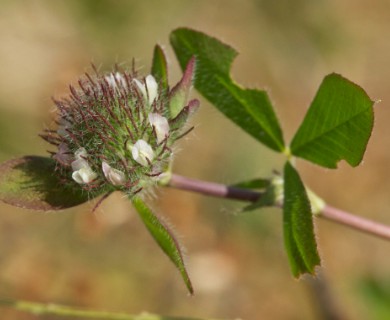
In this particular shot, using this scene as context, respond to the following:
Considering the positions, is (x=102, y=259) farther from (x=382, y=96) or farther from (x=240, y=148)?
(x=382, y=96)

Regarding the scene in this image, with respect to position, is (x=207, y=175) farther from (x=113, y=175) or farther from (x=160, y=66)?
(x=113, y=175)

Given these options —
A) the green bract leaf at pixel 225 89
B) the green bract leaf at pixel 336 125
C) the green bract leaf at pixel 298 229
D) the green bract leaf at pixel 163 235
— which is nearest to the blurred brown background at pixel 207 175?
the green bract leaf at pixel 225 89

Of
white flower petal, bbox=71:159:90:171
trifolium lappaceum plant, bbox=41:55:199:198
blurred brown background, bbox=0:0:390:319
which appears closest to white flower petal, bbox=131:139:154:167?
trifolium lappaceum plant, bbox=41:55:199:198

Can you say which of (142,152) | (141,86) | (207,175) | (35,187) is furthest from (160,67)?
(207,175)

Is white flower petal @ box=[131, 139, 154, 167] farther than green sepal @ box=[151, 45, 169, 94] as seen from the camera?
No

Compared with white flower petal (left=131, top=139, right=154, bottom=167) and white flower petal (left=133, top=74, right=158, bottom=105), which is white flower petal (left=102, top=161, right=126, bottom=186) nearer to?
white flower petal (left=131, top=139, right=154, bottom=167)

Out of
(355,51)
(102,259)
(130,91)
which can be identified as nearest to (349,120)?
(130,91)
